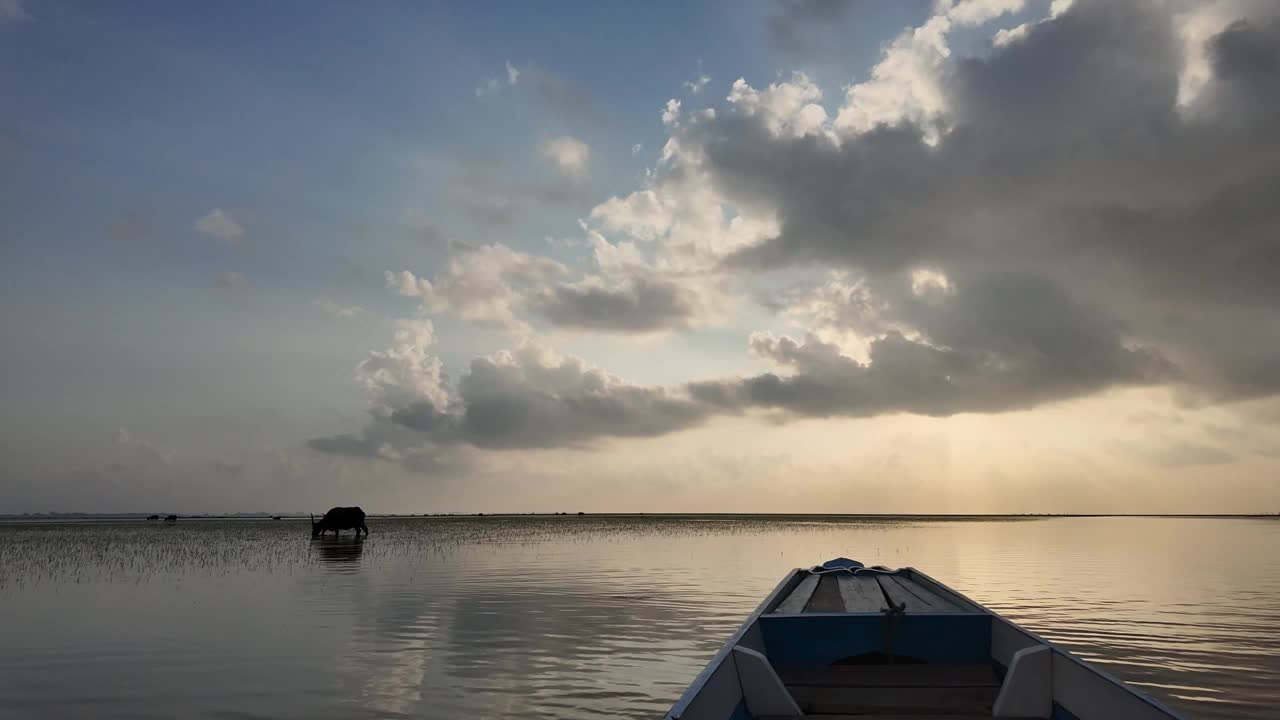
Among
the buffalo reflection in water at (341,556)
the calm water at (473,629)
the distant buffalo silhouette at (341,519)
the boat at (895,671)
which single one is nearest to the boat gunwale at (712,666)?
the boat at (895,671)

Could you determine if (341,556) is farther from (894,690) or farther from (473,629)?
(894,690)

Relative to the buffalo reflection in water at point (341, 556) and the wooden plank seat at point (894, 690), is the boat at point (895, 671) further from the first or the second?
the buffalo reflection in water at point (341, 556)

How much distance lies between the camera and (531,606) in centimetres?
1908

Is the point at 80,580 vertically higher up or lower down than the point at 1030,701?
lower down

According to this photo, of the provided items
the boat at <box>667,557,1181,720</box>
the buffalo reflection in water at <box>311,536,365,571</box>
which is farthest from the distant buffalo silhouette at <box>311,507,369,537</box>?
the boat at <box>667,557,1181,720</box>

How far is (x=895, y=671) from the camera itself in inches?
375

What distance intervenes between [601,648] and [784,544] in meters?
34.6

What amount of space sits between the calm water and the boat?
2013 mm

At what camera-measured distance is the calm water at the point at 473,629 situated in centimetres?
1074

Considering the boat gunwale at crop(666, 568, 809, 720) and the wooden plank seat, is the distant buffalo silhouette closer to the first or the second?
the boat gunwale at crop(666, 568, 809, 720)

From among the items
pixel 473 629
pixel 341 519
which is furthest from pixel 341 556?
pixel 473 629

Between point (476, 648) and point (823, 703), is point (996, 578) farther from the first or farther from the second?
point (823, 703)

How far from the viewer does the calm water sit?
1074 cm

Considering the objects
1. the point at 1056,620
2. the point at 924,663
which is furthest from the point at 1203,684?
the point at 1056,620
